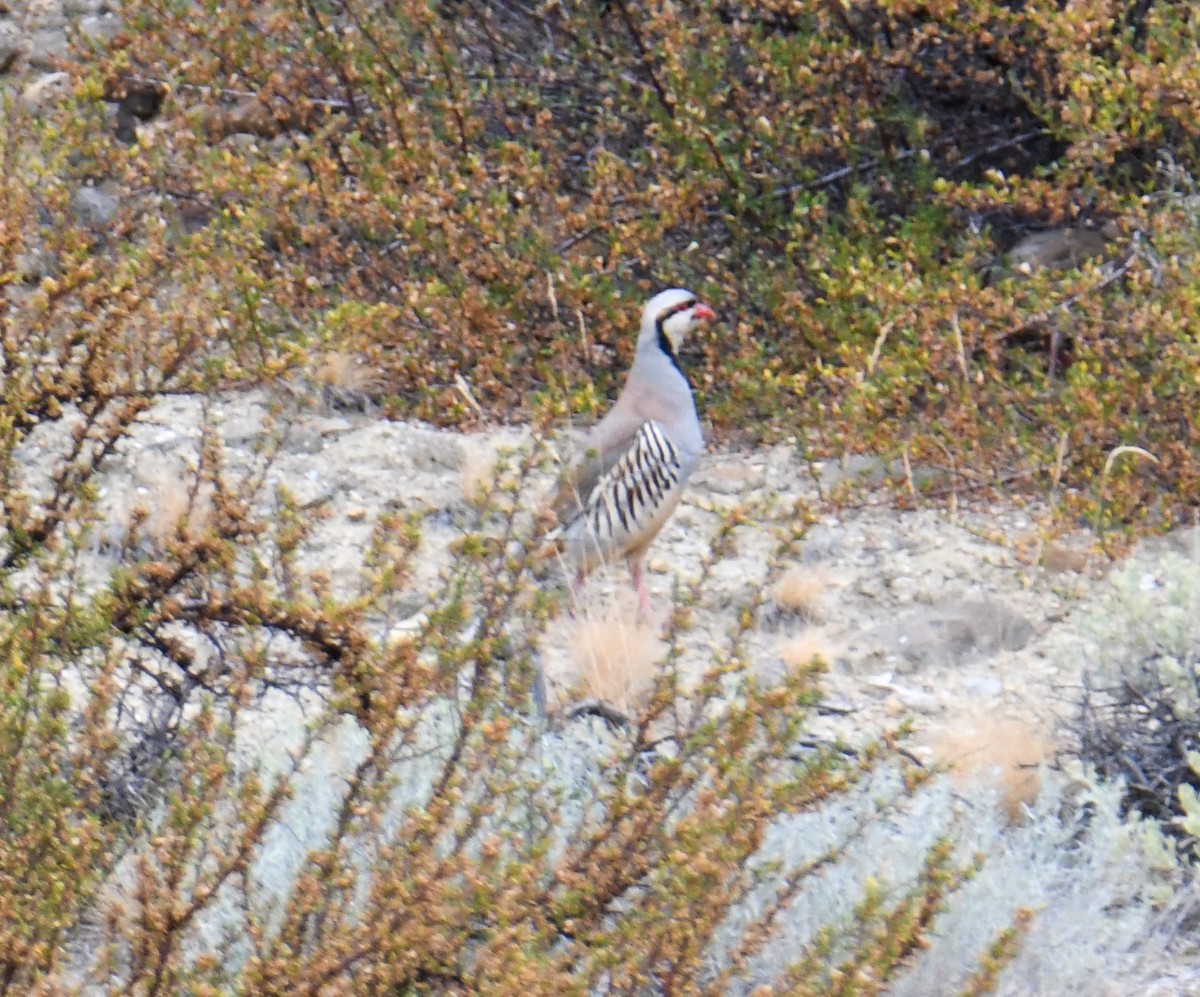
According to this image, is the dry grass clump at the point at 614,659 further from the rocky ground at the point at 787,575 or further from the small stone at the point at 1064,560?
the small stone at the point at 1064,560

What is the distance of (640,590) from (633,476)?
1.24 feet

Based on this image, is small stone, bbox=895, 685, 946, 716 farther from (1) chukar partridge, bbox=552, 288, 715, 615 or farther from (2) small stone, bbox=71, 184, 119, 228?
(2) small stone, bbox=71, 184, 119, 228

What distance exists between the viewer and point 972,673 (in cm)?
530

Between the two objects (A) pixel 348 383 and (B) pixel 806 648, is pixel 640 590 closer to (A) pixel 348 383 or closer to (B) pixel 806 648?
(B) pixel 806 648

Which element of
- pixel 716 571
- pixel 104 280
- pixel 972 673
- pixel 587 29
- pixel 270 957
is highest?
pixel 587 29

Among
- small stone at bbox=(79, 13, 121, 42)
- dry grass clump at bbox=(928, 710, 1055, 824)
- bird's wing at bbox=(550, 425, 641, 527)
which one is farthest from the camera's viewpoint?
small stone at bbox=(79, 13, 121, 42)

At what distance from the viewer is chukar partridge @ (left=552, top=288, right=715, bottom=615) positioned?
585 cm

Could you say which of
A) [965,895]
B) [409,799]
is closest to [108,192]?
[409,799]

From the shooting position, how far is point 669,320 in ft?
21.4

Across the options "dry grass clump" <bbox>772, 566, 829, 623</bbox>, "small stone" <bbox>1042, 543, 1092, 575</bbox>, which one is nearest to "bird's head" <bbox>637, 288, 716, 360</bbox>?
"dry grass clump" <bbox>772, 566, 829, 623</bbox>

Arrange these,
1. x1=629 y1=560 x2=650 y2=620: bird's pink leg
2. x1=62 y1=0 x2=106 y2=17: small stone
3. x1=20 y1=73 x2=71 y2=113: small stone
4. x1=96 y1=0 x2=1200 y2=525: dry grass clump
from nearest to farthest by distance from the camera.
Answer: x1=629 y1=560 x2=650 y2=620: bird's pink leg < x1=96 y1=0 x2=1200 y2=525: dry grass clump < x1=20 y1=73 x2=71 y2=113: small stone < x1=62 y1=0 x2=106 y2=17: small stone

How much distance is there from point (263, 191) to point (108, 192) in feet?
7.87

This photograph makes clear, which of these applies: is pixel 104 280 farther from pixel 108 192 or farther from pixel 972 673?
pixel 108 192

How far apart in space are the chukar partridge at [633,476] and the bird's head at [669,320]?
129mm
